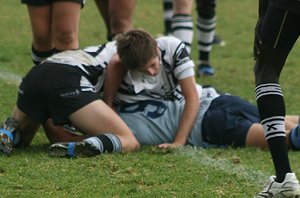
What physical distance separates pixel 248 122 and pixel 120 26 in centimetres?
217

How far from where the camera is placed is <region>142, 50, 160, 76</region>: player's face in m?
6.03

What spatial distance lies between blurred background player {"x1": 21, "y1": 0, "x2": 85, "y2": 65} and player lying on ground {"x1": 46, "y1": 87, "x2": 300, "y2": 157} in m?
0.84

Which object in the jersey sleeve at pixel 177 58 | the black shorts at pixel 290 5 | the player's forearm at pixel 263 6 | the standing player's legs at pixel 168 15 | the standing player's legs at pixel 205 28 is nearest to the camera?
the black shorts at pixel 290 5

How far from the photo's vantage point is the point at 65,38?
22.4 ft

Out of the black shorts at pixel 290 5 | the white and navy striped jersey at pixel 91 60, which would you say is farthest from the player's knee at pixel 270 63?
the white and navy striped jersey at pixel 91 60

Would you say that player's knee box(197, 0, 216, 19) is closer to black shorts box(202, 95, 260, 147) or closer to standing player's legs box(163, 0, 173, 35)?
standing player's legs box(163, 0, 173, 35)

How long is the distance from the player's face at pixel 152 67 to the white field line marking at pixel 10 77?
9.37ft

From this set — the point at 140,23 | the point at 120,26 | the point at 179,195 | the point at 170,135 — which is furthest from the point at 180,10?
the point at 140,23

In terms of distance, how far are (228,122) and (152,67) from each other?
69 cm

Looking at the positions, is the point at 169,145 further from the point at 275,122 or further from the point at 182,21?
the point at 182,21

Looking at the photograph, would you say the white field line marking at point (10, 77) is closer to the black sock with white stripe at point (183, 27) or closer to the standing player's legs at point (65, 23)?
the black sock with white stripe at point (183, 27)

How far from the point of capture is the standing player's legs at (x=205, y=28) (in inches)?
381

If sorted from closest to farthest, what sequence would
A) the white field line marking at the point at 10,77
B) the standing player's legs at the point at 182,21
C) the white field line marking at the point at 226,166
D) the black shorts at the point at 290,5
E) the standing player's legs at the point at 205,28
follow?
1. the black shorts at the point at 290,5
2. the white field line marking at the point at 226,166
3. the standing player's legs at the point at 182,21
4. the white field line marking at the point at 10,77
5. the standing player's legs at the point at 205,28

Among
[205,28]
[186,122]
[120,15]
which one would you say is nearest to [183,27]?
[120,15]
